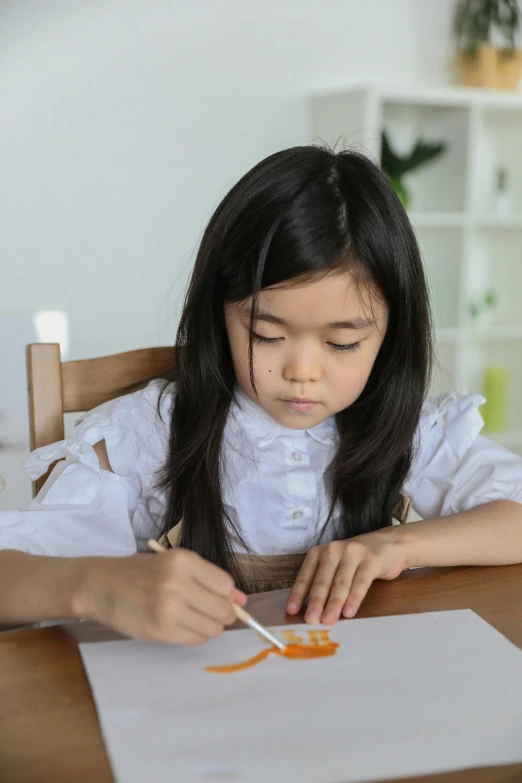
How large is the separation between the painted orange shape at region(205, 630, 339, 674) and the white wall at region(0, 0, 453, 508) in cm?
174

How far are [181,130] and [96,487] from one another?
5.46 feet

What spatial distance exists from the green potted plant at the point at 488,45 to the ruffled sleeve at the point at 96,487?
2039 millimetres

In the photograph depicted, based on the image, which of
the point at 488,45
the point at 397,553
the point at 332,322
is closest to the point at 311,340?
the point at 332,322

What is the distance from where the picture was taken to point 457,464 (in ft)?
3.48

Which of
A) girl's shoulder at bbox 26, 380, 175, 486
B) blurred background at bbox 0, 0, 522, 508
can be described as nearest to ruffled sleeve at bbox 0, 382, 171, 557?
girl's shoulder at bbox 26, 380, 175, 486

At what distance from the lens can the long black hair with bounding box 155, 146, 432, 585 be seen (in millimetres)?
882

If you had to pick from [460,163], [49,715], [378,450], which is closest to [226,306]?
[378,450]

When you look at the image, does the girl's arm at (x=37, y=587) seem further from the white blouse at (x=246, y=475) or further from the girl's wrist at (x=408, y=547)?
the girl's wrist at (x=408, y=547)

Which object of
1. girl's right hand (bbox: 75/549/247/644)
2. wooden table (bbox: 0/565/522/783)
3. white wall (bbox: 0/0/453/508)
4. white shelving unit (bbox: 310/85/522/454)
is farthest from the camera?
white shelving unit (bbox: 310/85/522/454)

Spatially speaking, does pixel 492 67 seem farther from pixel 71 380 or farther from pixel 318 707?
pixel 318 707

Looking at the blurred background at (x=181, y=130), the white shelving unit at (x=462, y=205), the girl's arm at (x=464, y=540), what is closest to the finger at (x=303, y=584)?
the girl's arm at (x=464, y=540)

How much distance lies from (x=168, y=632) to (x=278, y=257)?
39cm

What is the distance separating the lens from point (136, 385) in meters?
1.17

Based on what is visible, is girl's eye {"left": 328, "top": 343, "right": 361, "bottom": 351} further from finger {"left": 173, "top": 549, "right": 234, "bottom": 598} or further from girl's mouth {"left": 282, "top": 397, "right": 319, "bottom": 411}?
finger {"left": 173, "top": 549, "right": 234, "bottom": 598}
